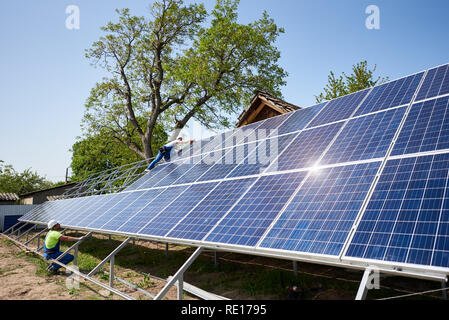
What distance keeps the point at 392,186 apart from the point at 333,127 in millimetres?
3889

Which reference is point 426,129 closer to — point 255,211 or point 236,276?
point 255,211

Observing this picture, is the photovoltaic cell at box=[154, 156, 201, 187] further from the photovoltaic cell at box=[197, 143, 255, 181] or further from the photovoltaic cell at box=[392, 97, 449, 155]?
the photovoltaic cell at box=[392, 97, 449, 155]

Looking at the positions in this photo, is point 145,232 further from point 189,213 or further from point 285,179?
point 285,179

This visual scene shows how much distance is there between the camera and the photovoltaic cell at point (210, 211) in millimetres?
7673

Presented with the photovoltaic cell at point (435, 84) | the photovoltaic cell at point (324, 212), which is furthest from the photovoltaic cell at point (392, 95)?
the photovoltaic cell at point (324, 212)

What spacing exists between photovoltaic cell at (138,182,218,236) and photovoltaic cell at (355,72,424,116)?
17.2 ft

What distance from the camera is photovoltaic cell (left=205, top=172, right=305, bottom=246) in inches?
261

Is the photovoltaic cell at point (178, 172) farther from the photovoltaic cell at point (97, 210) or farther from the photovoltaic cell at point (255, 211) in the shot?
the photovoltaic cell at point (255, 211)

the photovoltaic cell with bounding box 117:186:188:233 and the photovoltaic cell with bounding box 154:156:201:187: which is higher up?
the photovoltaic cell with bounding box 154:156:201:187

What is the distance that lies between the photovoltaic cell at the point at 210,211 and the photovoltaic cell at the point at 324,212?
1850 millimetres

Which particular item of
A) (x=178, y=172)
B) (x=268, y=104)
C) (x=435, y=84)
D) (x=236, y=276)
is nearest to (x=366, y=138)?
(x=435, y=84)

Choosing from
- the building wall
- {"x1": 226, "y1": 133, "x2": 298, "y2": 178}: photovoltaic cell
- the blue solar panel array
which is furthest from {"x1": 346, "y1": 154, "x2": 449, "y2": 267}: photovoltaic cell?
the building wall

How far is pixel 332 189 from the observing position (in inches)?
259

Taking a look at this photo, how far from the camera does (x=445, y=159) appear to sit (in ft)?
18.3
